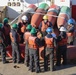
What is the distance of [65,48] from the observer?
10.1m

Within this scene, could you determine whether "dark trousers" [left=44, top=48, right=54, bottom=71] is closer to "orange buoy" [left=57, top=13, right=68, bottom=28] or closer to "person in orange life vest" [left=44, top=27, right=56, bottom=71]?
"person in orange life vest" [left=44, top=27, right=56, bottom=71]

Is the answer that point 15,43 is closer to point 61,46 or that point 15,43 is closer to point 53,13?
point 61,46

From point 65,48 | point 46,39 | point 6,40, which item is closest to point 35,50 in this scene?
point 46,39

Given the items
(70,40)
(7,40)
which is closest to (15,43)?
(7,40)

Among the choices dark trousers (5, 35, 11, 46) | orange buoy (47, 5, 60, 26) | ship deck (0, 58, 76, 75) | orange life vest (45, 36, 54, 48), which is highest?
orange buoy (47, 5, 60, 26)

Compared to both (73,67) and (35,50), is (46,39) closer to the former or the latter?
(35,50)

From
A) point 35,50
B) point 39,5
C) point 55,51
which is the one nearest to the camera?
point 35,50

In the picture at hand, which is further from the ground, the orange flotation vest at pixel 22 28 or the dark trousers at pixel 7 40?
the orange flotation vest at pixel 22 28

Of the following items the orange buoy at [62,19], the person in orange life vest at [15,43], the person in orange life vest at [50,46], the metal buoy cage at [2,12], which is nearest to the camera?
the person in orange life vest at [50,46]

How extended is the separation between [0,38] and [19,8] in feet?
19.0

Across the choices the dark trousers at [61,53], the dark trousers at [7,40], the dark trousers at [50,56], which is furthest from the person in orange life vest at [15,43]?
the dark trousers at [61,53]

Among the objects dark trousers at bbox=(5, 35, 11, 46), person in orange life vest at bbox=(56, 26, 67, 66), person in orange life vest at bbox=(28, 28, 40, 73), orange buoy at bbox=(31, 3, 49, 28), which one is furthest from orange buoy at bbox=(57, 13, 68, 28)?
person in orange life vest at bbox=(28, 28, 40, 73)

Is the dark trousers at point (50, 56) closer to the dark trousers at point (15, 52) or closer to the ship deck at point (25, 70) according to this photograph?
the ship deck at point (25, 70)

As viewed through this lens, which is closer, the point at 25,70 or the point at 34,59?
the point at 34,59
